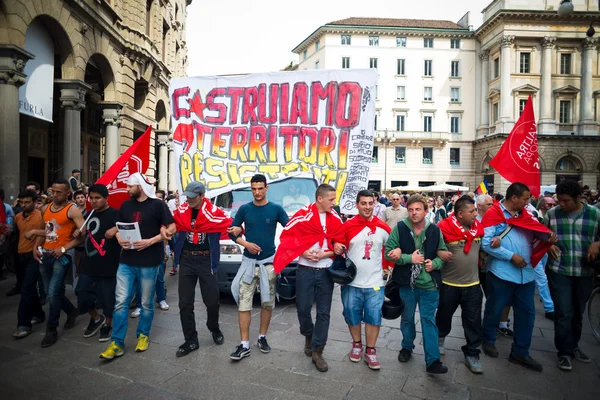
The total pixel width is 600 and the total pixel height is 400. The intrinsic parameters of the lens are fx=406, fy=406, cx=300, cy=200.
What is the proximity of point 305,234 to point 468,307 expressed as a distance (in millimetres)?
1935

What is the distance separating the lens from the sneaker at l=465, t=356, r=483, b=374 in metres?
4.18

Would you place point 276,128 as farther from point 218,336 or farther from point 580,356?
point 580,356

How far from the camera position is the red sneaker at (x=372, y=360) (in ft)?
14.0

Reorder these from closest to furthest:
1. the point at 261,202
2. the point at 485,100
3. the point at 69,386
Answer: the point at 69,386, the point at 261,202, the point at 485,100

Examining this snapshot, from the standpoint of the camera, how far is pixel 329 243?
4.56 m

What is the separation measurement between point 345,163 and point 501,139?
129 ft

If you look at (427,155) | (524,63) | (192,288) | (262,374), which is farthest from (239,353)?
(524,63)

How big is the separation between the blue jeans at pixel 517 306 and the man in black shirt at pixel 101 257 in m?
4.45

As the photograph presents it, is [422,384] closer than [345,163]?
Yes

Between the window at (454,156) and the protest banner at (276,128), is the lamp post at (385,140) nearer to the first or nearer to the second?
the window at (454,156)

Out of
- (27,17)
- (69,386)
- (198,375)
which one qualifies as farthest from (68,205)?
(27,17)

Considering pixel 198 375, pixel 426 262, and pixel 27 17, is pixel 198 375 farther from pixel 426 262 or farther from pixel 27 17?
pixel 27 17

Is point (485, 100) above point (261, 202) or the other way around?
above

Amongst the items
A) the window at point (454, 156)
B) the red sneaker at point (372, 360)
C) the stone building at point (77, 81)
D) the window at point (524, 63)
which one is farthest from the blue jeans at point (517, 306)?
the window at point (454, 156)
